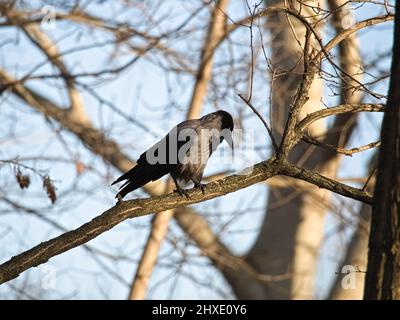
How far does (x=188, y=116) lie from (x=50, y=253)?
18.3 ft

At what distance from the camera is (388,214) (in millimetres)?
3084

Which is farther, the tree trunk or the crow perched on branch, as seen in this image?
the crow perched on branch

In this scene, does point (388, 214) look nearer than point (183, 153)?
Yes

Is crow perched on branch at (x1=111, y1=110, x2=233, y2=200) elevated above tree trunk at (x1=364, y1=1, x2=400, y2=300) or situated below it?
above

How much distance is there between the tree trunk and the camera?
3.07 meters

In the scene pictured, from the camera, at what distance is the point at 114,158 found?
10.7 meters

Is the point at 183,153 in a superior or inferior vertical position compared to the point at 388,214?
superior

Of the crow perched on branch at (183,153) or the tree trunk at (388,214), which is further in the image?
the crow perched on branch at (183,153)

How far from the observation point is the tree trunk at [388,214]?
307 cm

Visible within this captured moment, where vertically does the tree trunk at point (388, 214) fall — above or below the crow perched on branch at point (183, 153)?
below

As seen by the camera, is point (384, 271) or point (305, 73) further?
point (305, 73)
